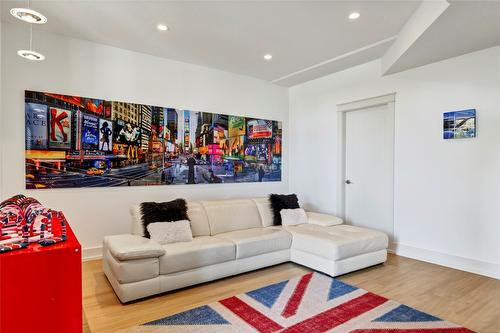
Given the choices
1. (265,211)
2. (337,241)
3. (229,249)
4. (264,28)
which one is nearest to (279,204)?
(265,211)

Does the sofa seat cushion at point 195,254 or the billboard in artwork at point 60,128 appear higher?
the billboard in artwork at point 60,128

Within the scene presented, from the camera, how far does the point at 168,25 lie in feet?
11.4

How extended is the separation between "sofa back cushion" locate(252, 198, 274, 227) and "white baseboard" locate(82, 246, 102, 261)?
2.27 metres

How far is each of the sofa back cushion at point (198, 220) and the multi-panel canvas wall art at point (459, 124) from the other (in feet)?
10.8

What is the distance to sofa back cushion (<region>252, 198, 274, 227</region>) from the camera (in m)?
4.31

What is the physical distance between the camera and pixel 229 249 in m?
3.29

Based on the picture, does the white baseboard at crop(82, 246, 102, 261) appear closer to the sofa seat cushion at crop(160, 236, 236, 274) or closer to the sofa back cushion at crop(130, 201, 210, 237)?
the sofa back cushion at crop(130, 201, 210, 237)

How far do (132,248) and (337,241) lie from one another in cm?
218

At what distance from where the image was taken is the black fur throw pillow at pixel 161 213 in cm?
329

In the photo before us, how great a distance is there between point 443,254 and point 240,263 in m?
2.65

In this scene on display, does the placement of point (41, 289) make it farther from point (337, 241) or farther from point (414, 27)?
point (414, 27)

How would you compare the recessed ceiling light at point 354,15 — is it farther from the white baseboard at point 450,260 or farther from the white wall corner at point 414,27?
the white baseboard at point 450,260

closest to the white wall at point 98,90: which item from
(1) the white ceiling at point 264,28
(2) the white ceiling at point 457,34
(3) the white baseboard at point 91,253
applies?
(3) the white baseboard at point 91,253

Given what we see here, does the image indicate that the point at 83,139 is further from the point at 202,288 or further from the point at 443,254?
the point at 443,254
